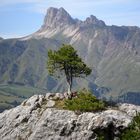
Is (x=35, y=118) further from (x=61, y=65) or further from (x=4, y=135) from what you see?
(x=61, y=65)

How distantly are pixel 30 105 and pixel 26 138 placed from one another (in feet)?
35.8

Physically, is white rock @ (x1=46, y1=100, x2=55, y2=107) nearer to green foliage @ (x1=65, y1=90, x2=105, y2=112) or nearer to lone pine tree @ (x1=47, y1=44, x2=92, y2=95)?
green foliage @ (x1=65, y1=90, x2=105, y2=112)

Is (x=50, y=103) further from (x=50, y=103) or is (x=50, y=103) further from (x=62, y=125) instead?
(x=62, y=125)

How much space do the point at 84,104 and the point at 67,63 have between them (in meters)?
15.1

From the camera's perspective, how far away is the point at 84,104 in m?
92.4

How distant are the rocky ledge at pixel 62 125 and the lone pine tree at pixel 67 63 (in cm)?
1236

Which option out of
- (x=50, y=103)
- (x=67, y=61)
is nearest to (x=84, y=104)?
(x=50, y=103)

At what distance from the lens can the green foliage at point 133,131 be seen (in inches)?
3144

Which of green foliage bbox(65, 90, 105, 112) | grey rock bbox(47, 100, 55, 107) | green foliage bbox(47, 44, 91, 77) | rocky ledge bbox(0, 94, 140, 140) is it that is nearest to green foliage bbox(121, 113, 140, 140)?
rocky ledge bbox(0, 94, 140, 140)

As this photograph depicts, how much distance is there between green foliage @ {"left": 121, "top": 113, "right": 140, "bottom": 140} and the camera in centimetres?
7985

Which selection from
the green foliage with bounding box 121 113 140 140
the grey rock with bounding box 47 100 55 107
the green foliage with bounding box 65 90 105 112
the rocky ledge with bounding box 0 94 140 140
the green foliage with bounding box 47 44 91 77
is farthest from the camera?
the green foliage with bounding box 47 44 91 77

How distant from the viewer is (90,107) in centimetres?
9219

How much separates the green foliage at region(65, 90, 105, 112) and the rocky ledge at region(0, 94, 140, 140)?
1786mm

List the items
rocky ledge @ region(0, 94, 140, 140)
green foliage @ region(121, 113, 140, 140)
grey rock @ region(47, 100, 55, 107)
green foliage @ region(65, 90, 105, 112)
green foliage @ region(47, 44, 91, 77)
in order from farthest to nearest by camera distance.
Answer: green foliage @ region(47, 44, 91, 77) → grey rock @ region(47, 100, 55, 107) → green foliage @ region(65, 90, 105, 112) → rocky ledge @ region(0, 94, 140, 140) → green foliage @ region(121, 113, 140, 140)
